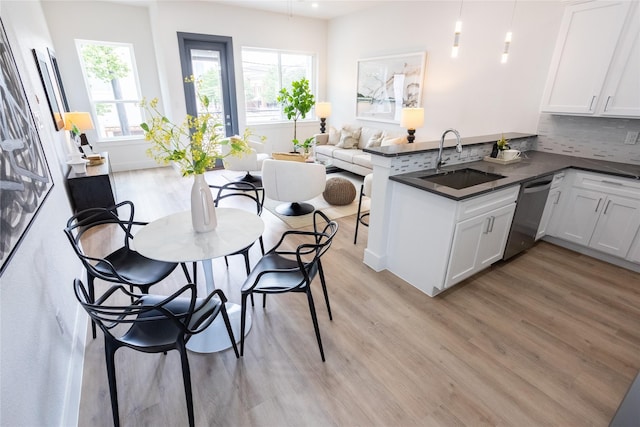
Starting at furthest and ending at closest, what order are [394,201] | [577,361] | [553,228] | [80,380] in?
[553,228], [394,201], [577,361], [80,380]

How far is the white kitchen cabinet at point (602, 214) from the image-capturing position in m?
2.69

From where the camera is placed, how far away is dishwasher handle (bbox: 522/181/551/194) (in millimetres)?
2648

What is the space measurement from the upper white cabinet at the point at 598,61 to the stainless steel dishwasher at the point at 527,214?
80 centimetres

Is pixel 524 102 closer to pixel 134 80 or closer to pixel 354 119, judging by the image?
pixel 354 119

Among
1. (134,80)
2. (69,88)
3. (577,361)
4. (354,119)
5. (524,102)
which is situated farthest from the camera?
(354,119)

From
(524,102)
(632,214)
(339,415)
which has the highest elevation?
(524,102)

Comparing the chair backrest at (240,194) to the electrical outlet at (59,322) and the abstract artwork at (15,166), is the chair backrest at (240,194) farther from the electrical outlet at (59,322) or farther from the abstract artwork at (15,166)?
the electrical outlet at (59,322)

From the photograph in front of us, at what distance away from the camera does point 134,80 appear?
5664mm

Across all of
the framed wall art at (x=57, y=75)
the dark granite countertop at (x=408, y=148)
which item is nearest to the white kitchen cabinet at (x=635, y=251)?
the dark granite countertop at (x=408, y=148)

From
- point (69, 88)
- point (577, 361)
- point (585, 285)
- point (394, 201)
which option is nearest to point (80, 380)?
point (394, 201)

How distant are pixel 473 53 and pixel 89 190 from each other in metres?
5.18

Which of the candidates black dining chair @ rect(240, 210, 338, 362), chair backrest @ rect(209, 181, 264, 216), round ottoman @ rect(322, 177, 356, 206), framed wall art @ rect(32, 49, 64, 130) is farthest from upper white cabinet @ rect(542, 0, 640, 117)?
framed wall art @ rect(32, 49, 64, 130)

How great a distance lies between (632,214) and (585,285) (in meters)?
0.77

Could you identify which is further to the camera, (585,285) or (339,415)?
(585,285)
